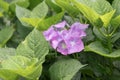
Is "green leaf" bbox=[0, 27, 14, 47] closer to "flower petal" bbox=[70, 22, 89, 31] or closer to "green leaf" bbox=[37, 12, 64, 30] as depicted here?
"green leaf" bbox=[37, 12, 64, 30]

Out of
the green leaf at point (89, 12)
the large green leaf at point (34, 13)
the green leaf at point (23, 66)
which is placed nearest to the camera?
the green leaf at point (23, 66)

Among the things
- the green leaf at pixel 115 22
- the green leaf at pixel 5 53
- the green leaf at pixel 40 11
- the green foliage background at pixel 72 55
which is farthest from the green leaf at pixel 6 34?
the green leaf at pixel 115 22

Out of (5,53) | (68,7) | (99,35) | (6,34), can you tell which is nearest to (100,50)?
(99,35)

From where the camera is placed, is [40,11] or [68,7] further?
[40,11]

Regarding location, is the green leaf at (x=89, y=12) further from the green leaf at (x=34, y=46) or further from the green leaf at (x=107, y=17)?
the green leaf at (x=34, y=46)

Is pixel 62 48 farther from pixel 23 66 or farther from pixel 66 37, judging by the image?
pixel 23 66

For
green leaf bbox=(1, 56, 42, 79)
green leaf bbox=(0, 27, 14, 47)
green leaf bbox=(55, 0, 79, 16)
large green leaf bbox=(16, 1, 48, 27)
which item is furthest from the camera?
green leaf bbox=(0, 27, 14, 47)

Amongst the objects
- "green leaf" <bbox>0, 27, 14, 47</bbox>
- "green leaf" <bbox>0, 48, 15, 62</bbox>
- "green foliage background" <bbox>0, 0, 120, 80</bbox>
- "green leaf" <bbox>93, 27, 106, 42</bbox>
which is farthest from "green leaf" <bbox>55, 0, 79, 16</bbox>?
"green leaf" <bbox>0, 27, 14, 47</bbox>
